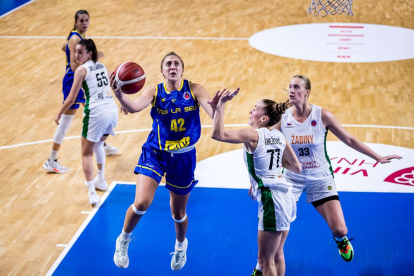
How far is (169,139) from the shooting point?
18.8 ft

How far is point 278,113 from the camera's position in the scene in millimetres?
5117

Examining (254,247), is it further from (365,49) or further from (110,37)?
(110,37)

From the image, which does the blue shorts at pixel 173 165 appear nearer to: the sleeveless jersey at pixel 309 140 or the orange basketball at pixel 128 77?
the orange basketball at pixel 128 77

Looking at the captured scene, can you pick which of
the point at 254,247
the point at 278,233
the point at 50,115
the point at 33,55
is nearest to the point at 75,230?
the point at 254,247

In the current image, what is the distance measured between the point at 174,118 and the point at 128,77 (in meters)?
0.59

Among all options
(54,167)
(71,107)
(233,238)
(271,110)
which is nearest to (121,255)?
(233,238)

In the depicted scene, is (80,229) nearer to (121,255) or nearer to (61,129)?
(121,255)

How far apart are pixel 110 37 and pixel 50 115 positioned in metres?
5.06

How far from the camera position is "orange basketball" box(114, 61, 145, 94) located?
5.73 metres

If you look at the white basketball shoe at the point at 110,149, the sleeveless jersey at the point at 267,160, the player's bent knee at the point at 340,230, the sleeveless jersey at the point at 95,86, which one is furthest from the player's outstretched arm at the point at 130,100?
the white basketball shoe at the point at 110,149

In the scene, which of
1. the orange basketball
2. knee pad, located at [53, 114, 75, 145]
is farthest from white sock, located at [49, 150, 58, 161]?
the orange basketball

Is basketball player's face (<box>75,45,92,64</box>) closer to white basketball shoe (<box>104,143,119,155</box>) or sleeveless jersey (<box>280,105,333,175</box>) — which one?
white basketball shoe (<box>104,143,119,155</box>)

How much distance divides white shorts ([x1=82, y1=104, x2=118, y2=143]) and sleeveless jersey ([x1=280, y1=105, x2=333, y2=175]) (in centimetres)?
247

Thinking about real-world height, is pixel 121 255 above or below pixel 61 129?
below
